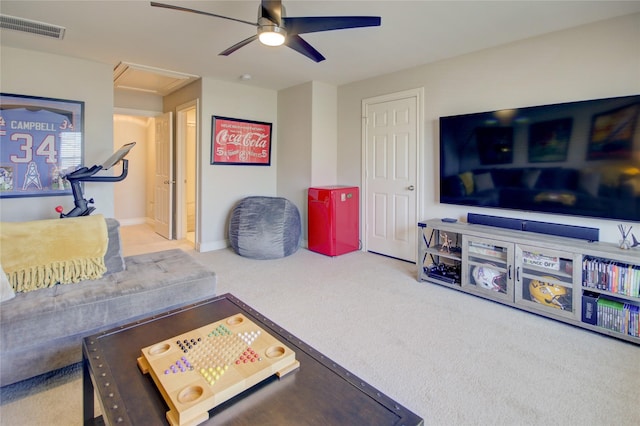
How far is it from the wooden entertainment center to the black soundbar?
0.10 meters

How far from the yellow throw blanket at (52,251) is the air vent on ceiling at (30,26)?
1970 millimetres

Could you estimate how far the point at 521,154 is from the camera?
3127 millimetres

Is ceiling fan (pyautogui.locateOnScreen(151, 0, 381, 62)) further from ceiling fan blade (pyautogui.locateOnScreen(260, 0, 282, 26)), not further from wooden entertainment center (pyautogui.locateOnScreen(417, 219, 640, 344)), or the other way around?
wooden entertainment center (pyautogui.locateOnScreen(417, 219, 640, 344))

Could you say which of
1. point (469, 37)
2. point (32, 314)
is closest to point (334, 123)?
point (469, 37)

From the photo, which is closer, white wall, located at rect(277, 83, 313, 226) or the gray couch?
the gray couch

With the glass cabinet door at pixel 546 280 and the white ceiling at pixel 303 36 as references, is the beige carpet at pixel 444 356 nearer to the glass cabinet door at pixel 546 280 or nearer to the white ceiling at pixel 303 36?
the glass cabinet door at pixel 546 280

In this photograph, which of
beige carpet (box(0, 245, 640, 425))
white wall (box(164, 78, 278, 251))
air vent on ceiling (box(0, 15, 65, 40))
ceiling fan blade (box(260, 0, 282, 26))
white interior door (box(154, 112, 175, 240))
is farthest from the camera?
white interior door (box(154, 112, 175, 240))

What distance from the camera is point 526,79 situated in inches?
126

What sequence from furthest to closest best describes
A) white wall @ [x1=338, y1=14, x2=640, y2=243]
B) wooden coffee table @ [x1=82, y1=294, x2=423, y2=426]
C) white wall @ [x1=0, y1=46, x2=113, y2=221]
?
white wall @ [x1=0, y1=46, x2=113, y2=221]
white wall @ [x1=338, y1=14, x2=640, y2=243]
wooden coffee table @ [x1=82, y1=294, x2=423, y2=426]

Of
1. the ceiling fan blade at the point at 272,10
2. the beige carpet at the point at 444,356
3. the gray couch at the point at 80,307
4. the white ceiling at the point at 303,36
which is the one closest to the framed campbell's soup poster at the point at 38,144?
the white ceiling at the point at 303,36

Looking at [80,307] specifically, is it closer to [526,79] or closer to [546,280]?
[546,280]

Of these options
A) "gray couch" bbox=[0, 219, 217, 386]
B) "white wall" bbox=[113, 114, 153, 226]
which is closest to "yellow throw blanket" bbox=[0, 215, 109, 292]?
"gray couch" bbox=[0, 219, 217, 386]

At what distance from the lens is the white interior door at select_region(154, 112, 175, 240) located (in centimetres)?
541

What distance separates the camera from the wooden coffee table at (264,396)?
1.05 meters
